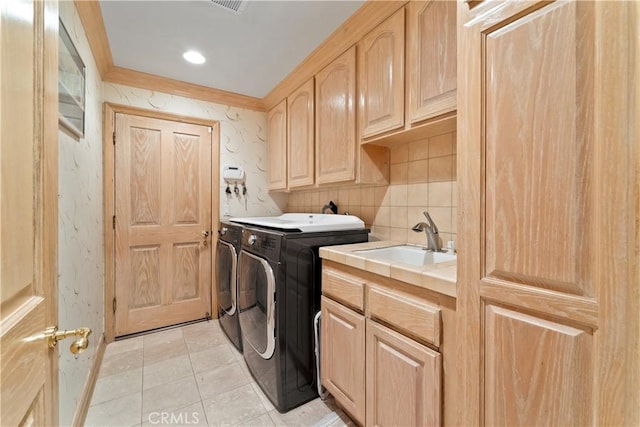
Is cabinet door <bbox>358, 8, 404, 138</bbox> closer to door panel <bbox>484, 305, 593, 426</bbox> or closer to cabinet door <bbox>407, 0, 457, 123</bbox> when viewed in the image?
cabinet door <bbox>407, 0, 457, 123</bbox>

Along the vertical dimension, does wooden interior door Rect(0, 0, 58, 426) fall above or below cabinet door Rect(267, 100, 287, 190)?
below

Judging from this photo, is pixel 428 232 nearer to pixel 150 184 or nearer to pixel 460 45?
pixel 460 45

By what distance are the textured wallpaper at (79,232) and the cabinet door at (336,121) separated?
1.41 meters

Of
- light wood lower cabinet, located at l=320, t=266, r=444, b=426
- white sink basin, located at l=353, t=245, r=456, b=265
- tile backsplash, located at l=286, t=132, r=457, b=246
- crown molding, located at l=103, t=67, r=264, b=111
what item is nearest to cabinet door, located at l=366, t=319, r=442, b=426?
light wood lower cabinet, located at l=320, t=266, r=444, b=426

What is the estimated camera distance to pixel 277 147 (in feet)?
8.75

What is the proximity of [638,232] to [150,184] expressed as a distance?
2.89 m

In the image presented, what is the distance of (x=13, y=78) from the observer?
43 centimetres

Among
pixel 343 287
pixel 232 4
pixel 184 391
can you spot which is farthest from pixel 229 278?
pixel 232 4

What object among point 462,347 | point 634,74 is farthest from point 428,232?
→ point 634,74

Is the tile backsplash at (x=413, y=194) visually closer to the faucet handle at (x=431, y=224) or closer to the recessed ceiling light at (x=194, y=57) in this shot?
the faucet handle at (x=431, y=224)

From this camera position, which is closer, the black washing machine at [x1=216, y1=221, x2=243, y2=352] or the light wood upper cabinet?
the light wood upper cabinet

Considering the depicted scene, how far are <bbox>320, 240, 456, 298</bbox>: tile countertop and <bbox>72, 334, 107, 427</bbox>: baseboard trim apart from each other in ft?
5.02

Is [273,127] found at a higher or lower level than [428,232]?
higher

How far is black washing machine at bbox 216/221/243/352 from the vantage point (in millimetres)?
2075
